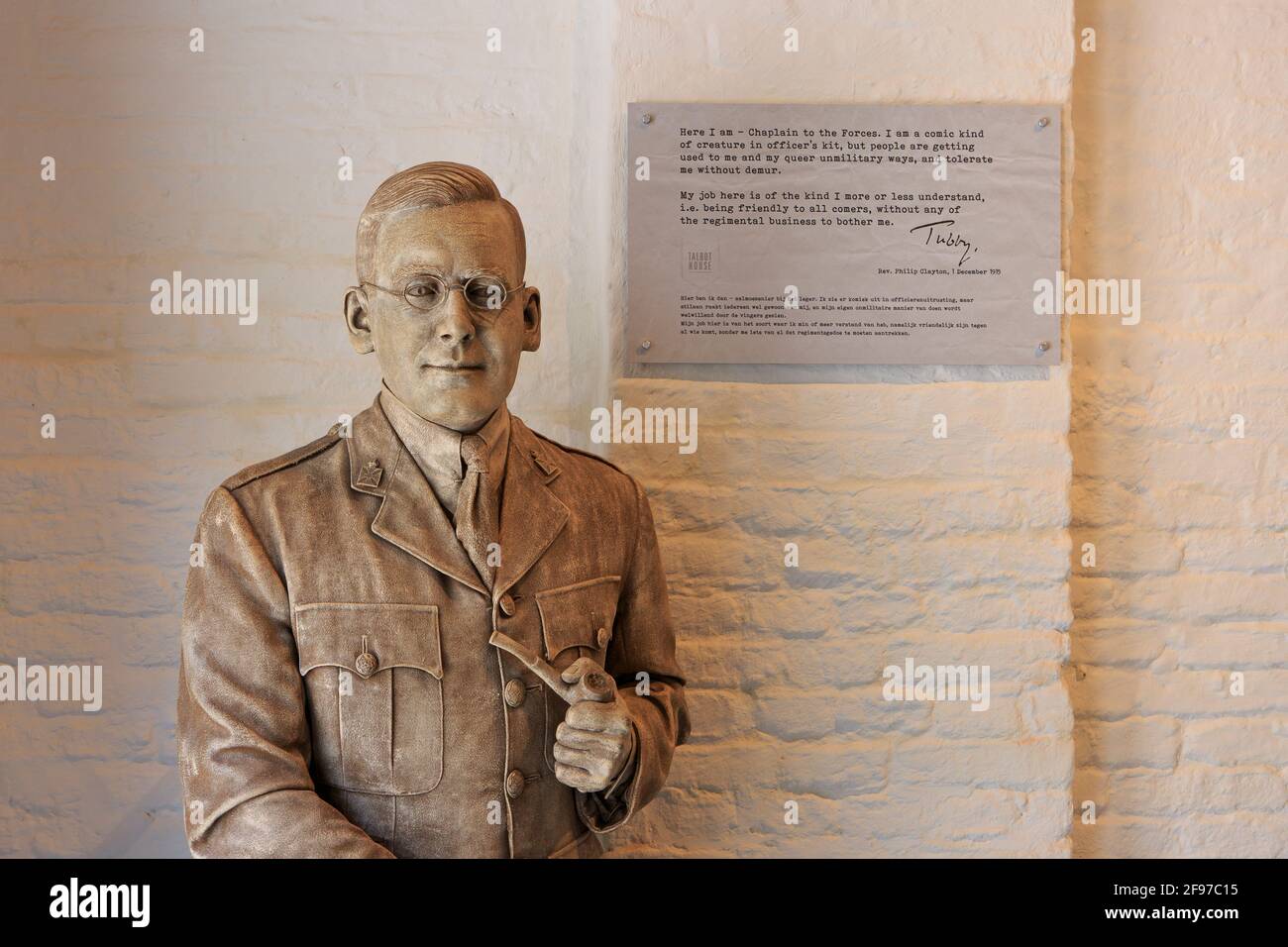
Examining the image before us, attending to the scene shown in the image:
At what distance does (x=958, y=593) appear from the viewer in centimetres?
236

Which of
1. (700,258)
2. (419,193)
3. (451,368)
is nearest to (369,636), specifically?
(451,368)

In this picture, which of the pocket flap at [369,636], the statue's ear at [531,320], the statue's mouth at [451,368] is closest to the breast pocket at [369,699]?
the pocket flap at [369,636]

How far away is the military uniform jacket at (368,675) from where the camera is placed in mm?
1558

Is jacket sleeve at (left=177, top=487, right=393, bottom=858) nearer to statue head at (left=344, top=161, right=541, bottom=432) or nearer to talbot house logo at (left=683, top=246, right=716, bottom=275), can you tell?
statue head at (left=344, top=161, right=541, bottom=432)

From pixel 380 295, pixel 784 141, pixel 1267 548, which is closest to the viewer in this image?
pixel 380 295

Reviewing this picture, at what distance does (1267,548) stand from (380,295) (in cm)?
199

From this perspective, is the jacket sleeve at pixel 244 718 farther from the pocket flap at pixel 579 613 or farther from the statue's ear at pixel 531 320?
the statue's ear at pixel 531 320

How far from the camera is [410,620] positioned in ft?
5.40

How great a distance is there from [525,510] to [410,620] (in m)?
0.25

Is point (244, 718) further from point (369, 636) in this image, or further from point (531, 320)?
point (531, 320)

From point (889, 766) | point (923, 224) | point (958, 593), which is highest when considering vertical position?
Result: point (923, 224)

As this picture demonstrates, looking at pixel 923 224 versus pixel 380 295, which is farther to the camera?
pixel 923 224

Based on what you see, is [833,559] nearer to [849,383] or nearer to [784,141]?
[849,383]

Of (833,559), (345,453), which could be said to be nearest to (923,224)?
(833,559)
